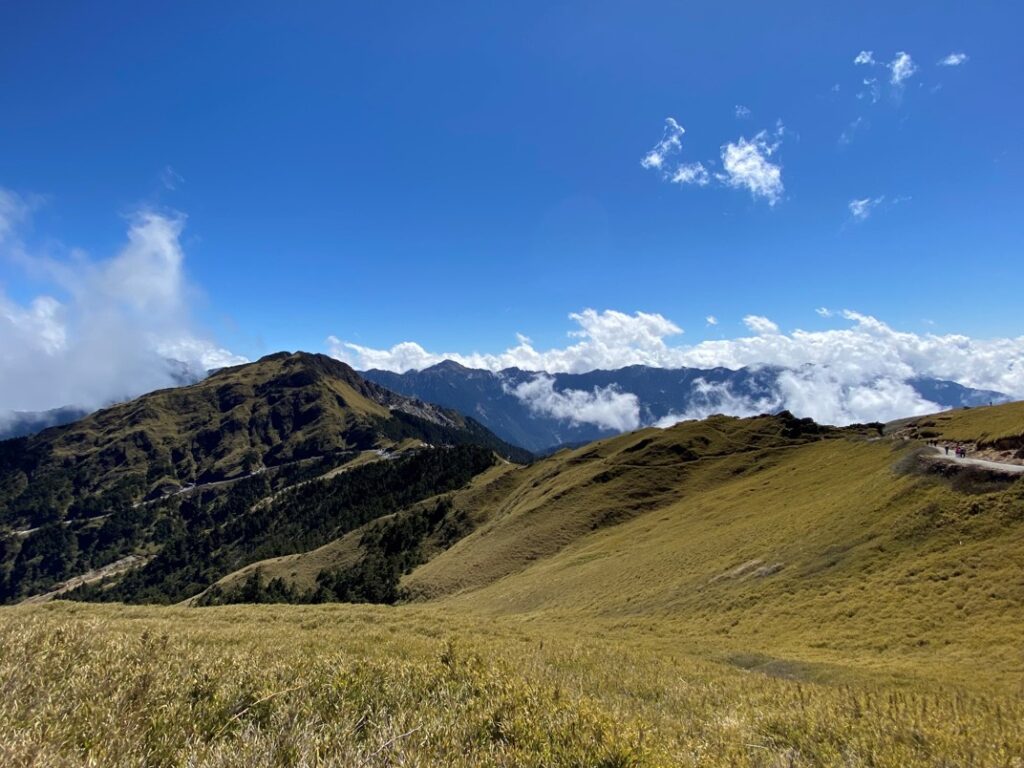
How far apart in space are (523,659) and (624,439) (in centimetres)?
11783

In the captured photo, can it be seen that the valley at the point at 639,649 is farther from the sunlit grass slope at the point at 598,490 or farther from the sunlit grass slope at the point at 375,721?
the sunlit grass slope at the point at 598,490

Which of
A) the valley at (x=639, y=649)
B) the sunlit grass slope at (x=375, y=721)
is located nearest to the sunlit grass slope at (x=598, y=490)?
the valley at (x=639, y=649)

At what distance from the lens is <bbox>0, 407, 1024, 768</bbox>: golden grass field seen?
5.42 metres

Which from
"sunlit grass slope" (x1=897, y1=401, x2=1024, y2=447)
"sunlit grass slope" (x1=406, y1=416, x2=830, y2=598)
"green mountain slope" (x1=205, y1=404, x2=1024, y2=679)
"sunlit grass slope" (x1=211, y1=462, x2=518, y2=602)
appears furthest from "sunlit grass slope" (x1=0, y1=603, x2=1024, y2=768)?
"sunlit grass slope" (x1=211, y1=462, x2=518, y2=602)

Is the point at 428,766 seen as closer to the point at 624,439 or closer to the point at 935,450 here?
the point at 935,450

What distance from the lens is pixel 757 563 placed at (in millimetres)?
43625

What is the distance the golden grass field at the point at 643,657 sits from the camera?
542 centimetres

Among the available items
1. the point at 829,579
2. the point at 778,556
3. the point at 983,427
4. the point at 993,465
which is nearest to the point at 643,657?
the point at 829,579

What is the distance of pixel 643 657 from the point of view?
18.8 metres

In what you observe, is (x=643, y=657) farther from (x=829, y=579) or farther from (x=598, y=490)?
(x=598, y=490)

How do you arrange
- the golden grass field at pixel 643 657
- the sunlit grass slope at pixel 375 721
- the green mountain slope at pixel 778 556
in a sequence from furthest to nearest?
the green mountain slope at pixel 778 556, the golden grass field at pixel 643 657, the sunlit grass slope at pixel 375 721

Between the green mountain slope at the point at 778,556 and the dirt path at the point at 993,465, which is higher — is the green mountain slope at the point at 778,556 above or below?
below

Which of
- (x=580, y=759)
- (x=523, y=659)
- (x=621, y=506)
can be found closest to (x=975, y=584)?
(x=523, y=659)

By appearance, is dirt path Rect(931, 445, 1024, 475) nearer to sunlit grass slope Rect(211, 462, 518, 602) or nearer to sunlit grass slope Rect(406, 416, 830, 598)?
sunlit grass slope Rect(406, 416, 830, 598)
